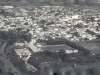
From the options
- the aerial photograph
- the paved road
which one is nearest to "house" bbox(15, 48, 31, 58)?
the aerial photograph

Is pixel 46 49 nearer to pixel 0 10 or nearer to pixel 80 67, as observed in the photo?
pixel 80 67

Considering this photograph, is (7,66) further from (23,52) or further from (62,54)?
(62,54)

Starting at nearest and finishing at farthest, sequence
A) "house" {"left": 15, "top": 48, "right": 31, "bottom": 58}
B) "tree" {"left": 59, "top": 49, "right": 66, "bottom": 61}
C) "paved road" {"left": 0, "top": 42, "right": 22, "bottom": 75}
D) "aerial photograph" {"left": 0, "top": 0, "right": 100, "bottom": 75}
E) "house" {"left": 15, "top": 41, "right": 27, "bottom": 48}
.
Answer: "paved road" {"left": 0, "top": 42, "right": 22, "bottom": 75}
"aerial photograph" {"left": 0, "top": 0, "right": 100, "bottom": 75}
"house" {"left": 15, "top": 48, "right": 31, "bottom": 58}
"tree" {"left": 59, "top": 49, "right": 66, "bottom": 61}
"house" {"left": 15, "top": 41, "right": 27, "bottom": 48}

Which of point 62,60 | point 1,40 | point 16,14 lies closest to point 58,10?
point 16,14

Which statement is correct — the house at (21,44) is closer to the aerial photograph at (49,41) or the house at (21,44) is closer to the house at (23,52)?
the aerial photograph at (49,41)

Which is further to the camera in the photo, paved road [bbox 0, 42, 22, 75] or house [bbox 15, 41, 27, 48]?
house [bbox 15, 41, 27, 48]

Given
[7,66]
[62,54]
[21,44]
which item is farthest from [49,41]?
[7,66]

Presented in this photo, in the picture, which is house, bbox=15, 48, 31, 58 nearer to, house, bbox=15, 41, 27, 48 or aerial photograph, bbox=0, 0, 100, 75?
aerial photograph, bbox=0, 0, 100, 75

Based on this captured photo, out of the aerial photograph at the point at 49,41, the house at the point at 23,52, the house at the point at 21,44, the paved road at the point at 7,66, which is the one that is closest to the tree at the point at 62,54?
the aerial photograph at the point at 49,41

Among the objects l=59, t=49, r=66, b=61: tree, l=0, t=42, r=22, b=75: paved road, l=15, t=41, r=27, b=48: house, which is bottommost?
l=59, t=49, r=66, b=61: tree
